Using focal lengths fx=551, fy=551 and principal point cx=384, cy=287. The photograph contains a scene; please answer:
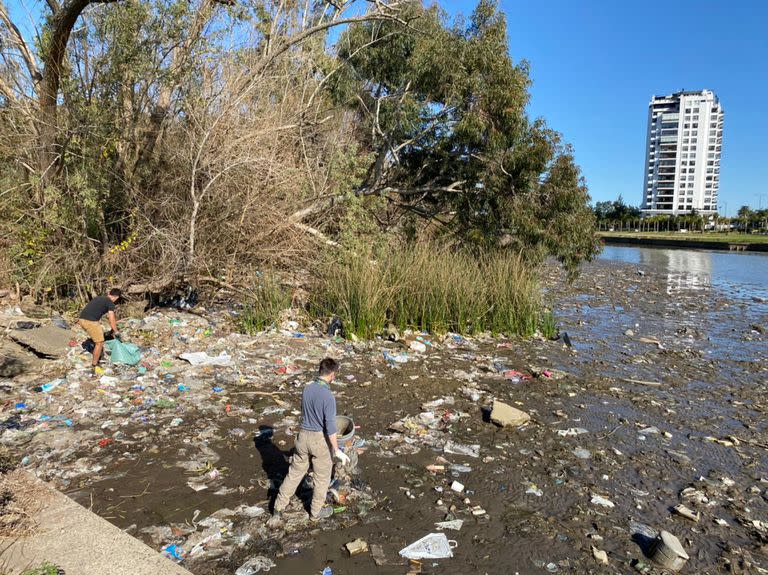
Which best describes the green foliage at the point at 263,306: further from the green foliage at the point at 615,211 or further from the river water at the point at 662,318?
the green foliage at the point at 615,211

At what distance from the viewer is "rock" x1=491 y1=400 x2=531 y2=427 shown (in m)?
5.38

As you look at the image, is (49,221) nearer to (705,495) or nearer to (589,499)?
(589,499)

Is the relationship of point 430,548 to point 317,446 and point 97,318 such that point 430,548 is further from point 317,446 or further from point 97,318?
point 97,318

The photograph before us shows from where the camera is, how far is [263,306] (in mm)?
8750

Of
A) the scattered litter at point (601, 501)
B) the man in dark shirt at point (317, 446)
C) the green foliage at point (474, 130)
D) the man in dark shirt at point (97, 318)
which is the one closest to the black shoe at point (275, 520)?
the man in dark shirt at point (317, 446)

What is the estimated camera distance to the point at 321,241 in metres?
10.9

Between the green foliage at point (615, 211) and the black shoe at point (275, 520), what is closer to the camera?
the black shoe at point (275, 520)

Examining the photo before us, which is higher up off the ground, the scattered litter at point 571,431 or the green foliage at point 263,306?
the green foliage at point 263,306

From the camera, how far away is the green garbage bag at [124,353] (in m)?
6.61

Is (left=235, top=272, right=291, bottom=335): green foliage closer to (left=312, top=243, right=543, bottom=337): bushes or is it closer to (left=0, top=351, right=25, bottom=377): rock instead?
(left=312, top=243, right=543, bottom=337): bushes

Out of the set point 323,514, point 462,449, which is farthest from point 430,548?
point 462,449

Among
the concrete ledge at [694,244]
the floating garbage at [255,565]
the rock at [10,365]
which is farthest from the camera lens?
the concrete ledge at [694,244]

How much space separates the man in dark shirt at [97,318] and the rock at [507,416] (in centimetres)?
454

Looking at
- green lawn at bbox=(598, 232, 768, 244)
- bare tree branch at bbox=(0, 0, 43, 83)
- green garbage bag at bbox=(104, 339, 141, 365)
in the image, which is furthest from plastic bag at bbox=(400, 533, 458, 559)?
green lawn at bbox=(598, 232, 768, 244)
